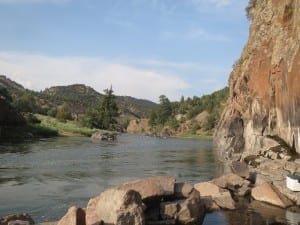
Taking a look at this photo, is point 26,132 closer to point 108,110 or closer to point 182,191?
point 108,110

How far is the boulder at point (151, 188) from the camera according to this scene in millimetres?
19516

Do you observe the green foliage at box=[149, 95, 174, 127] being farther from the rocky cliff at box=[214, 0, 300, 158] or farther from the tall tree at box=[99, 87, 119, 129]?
the rocky cliff at box=[214, 0, 300, 158]

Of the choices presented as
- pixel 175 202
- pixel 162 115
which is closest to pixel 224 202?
pixel 175 202

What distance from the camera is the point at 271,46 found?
48.6m

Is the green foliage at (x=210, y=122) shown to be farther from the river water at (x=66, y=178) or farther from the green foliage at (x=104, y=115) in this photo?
the river water at (x=66, y=178)

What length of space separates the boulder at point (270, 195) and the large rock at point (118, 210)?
394 inches

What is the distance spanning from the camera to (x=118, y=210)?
1631 cm

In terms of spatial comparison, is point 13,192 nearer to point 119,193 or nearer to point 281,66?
point 119,193

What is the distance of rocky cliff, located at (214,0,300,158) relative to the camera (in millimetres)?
36684

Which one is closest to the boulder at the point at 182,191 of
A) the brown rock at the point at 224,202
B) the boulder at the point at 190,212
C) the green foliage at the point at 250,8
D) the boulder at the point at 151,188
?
the boulder at the point at 151,188

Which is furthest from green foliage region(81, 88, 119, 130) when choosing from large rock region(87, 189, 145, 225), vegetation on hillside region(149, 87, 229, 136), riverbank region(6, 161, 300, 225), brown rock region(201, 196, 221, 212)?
large rock region(87, 189, 145, 225)

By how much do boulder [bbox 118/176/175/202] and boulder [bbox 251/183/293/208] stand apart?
254 inches

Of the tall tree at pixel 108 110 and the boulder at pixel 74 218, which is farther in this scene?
the tall tree at pixel 108 110

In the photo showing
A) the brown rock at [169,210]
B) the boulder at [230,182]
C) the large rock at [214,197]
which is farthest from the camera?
the boulder at [230,182]
